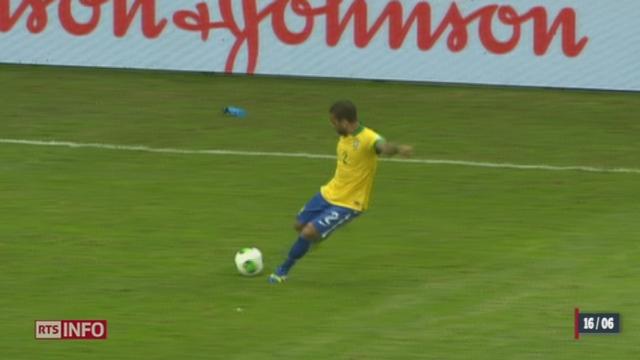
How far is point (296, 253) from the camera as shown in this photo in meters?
15.8

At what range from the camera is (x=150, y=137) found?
25.5 meters

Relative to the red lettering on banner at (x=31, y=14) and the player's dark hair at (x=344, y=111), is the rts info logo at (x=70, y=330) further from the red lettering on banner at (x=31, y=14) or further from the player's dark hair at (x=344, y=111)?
the red lettering on banner at (x=31, y=14)

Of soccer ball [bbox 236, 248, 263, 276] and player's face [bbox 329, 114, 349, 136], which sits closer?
player's face [bbox 329, 114, 349, 136]

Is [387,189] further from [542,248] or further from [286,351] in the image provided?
[286,351]

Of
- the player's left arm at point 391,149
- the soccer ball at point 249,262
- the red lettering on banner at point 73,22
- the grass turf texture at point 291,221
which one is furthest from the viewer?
the red lettering on banner at point 73,22

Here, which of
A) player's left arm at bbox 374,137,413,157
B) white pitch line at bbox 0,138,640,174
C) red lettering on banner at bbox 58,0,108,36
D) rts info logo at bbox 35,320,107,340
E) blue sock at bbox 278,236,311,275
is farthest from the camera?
red lettering on banner at bbox 58,0,108,36

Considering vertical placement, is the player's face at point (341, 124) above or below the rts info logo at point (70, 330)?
above

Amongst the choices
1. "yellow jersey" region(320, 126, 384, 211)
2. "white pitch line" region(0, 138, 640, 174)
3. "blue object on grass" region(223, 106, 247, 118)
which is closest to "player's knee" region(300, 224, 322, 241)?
"yellow jersey" region(320, 126, 384, 211)

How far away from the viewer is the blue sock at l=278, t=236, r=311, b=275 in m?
15.7

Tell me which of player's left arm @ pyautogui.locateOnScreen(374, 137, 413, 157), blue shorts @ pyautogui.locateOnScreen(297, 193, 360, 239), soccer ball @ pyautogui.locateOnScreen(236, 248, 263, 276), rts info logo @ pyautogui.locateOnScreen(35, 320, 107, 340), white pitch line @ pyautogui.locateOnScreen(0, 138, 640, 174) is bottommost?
rts info logo @ pyautogui.locateOnScreen(35, 320, 107, 340)

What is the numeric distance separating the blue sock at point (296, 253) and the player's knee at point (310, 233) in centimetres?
5

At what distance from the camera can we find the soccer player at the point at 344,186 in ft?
51.4

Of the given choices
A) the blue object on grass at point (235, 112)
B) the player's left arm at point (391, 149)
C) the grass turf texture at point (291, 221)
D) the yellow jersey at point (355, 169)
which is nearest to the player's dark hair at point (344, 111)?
the yellow jersey at point (355, 169)

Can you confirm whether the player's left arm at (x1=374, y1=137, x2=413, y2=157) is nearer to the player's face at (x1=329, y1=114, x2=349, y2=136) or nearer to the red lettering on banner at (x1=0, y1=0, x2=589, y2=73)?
the player's face at (x1=329, y1=114, x2=349, y2=136)
